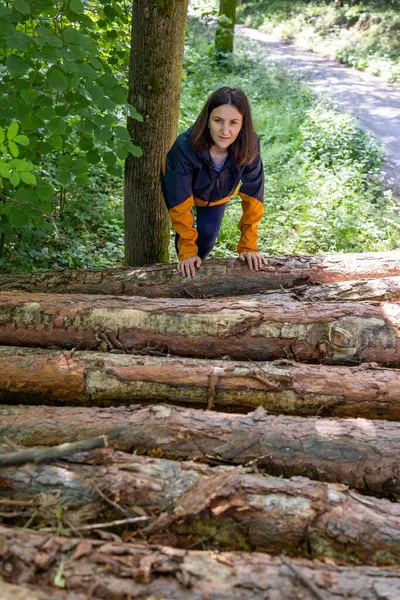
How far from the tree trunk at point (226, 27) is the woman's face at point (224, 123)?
36.7 feet

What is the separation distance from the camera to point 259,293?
3.52 meters

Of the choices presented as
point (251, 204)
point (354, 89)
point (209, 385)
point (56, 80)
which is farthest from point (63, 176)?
point (354, 89)

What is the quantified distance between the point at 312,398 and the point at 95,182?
5.46 metres

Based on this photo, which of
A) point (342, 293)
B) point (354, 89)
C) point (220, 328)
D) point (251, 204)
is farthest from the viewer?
point (354, 89)

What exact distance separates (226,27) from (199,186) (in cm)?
1257

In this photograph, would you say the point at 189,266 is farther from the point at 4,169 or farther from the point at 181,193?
the point at 4,169

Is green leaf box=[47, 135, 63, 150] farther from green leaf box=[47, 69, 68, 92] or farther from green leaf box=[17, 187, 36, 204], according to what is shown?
green leaf box=[47, 69, 68, 92]

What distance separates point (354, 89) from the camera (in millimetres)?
13227

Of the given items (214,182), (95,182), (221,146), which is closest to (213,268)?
(214,182)

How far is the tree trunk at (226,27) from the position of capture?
13684mm

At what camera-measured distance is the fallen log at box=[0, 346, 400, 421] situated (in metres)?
2.58

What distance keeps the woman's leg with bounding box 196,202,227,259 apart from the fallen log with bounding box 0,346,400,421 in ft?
5.77

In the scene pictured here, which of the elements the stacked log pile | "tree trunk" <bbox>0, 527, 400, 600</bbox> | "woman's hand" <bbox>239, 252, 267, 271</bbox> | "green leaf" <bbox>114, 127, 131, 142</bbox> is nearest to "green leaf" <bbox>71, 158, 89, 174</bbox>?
"green leaf" <bbox>114, 127, 131, 142</bbox>

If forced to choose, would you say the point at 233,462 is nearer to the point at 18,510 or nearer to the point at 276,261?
the point at 18,510
